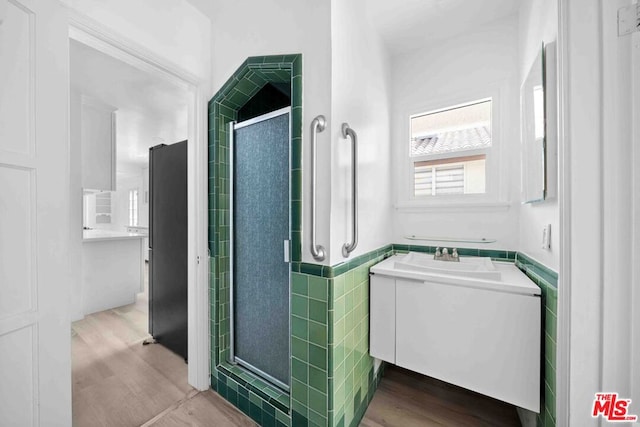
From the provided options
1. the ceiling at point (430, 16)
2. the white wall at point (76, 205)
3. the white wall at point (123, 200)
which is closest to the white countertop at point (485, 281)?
the ceiling at point (430, 16)

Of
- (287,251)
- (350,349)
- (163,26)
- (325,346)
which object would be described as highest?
(163,26)

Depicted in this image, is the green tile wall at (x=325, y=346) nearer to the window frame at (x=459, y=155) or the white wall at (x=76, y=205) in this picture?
the window frame at (x=459, y=155)

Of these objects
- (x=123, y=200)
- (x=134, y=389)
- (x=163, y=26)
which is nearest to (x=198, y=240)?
(x=134, y=389)

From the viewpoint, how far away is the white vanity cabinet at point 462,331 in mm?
1146

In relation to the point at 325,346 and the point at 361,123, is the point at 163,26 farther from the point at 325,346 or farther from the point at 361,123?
the point at 325,346

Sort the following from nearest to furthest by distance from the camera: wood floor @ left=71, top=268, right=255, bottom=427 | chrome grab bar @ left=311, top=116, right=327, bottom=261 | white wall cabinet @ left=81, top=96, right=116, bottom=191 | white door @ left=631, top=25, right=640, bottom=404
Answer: white door @ left=631, top=25, right=640, bottom=404
chrome grab bar @ left=311, top=116, right=327, bottom=261
wood floor @ left=71, top=268, right=255, bottom=427
white wall cabinet @ left=81, top=96, right=116, bottom=191

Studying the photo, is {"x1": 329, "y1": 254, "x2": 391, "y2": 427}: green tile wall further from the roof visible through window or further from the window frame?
the roof visible through window

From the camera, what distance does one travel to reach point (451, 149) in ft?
6.18

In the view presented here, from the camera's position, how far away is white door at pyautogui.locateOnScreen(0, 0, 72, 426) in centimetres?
82

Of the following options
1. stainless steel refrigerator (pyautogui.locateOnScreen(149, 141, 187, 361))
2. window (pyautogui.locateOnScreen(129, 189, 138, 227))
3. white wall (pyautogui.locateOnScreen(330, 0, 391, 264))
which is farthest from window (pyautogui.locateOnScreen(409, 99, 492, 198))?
window (pyautogui.locateOnScreen(129, 189, 138, 227))

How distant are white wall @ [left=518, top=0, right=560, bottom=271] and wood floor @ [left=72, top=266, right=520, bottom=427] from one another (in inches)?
41.1

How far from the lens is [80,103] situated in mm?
2660

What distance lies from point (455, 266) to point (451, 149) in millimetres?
893

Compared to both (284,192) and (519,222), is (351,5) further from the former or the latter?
(519,222)
